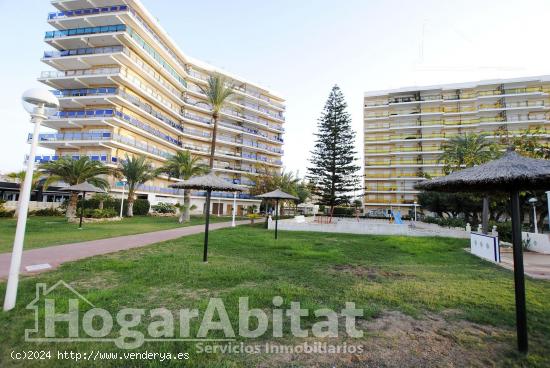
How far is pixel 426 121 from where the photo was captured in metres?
47.8

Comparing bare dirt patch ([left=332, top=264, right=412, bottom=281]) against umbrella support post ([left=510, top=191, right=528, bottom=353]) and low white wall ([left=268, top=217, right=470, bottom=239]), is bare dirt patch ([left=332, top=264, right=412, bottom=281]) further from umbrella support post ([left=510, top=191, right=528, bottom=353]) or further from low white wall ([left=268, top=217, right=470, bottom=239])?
low white wall ([left=268, top=217, right=470, bottom=239])

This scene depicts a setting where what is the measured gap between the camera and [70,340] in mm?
2994

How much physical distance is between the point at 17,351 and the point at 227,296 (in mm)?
2521

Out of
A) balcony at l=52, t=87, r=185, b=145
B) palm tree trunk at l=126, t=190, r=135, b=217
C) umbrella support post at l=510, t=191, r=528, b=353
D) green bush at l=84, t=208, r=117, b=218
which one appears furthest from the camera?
balcony at l=52, t=87, r=185, b=145

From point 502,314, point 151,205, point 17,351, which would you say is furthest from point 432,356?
point 151,205

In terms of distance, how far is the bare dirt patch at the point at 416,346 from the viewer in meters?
2.76

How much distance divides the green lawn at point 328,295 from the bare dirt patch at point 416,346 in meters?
0.01

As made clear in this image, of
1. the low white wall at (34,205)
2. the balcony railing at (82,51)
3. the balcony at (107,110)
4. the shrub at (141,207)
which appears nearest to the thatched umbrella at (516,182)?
the low white wall at (34,205)

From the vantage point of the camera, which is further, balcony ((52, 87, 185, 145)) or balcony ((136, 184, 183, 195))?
balcony ((136, 184, 183, 195))

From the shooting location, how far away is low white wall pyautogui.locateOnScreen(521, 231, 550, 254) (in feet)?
36.2

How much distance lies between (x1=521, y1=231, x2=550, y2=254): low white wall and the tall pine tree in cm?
2252

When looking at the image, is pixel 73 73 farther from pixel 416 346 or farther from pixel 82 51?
pixel 416 346

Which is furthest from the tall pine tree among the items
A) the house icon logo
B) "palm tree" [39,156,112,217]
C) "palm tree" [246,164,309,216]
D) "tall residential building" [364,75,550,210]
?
the house icon logo

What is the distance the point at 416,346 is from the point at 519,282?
1499 mm
